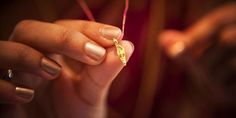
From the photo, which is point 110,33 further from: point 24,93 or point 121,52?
point 24,93

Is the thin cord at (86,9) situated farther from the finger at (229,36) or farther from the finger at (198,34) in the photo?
the finger at (229,36)

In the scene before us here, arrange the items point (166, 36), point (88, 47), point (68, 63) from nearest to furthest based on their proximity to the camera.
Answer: point (88, 47) < point (68, 63) < point (166, 36)

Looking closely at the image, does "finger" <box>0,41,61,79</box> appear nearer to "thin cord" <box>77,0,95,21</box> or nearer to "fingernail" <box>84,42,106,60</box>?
"fingernail" <box>84,42,106,60</box>

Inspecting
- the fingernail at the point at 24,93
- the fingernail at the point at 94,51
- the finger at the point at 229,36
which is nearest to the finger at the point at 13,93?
the fingernail at the point at 24,93

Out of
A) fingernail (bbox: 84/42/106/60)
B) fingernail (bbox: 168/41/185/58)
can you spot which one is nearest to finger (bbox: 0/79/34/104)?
fingernail (bbox: 84/42/106/60)

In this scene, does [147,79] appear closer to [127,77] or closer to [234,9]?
[127,77]

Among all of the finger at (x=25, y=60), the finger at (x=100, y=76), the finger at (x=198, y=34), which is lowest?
the finger at (x=25, y=60)

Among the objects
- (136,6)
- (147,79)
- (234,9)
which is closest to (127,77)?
(147,79)
